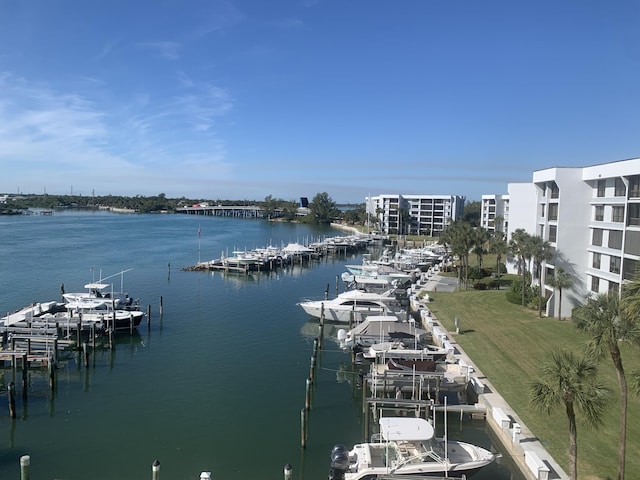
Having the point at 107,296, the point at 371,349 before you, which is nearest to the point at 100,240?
the point at 107,296

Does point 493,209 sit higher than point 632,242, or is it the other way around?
point 493,209

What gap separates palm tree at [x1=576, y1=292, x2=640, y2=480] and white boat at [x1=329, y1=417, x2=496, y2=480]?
526 cm

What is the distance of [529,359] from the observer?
3036 cm

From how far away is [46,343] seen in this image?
33688mm

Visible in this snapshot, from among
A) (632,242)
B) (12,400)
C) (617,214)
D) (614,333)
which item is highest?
(617,214)

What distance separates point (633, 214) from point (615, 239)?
8.63ft

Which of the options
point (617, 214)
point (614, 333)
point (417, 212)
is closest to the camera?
point (614, 333)

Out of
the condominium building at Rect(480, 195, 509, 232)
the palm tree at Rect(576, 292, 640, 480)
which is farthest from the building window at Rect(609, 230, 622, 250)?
the condominium building at Rect(480, 195, 509, 232)

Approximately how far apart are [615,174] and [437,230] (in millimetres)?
130138

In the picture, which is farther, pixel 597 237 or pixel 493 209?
pixel 493 209

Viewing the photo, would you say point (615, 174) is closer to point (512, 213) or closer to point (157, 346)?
point (512, 213)

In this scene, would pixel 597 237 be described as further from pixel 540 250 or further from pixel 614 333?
pixel 614 333

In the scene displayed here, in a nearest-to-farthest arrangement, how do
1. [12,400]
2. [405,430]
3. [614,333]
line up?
[614,333]
[405,430]
[12,400]

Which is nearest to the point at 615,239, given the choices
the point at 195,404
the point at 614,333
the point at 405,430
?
the point at 614,333
